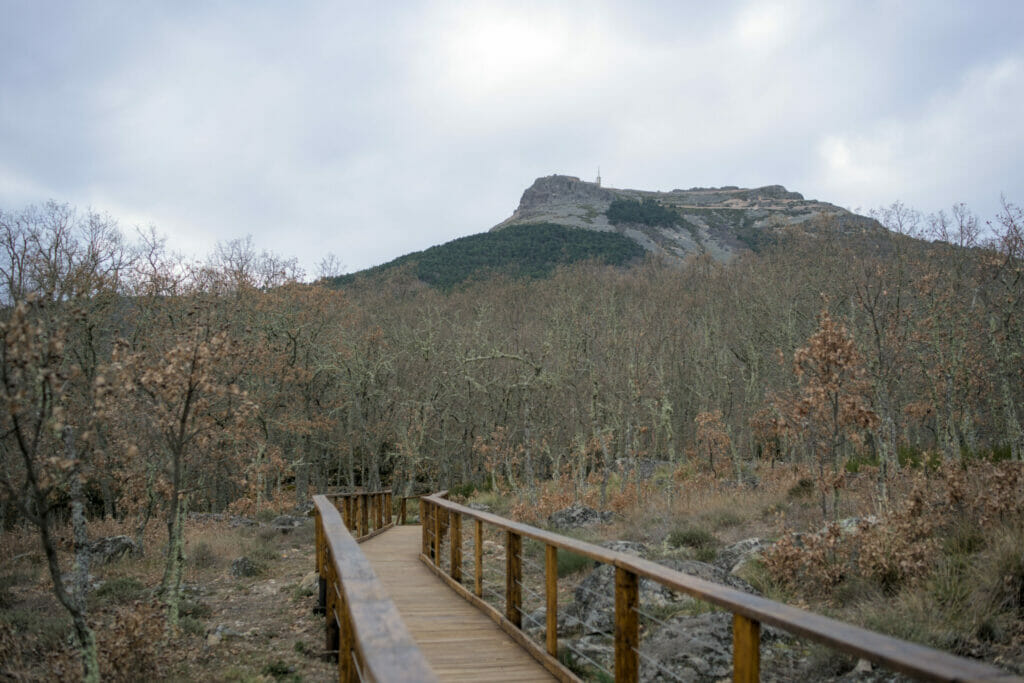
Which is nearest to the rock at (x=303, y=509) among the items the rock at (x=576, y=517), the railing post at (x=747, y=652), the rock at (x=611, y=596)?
the rock at (x=576, y=517)

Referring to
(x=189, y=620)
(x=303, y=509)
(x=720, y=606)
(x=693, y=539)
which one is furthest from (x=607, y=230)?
(x=720, y=606)

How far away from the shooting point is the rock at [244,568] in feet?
47.9

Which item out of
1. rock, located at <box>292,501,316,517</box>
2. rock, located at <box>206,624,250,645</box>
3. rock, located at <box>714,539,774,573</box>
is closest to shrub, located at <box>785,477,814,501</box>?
rock, located at <box>714,539,774,573</box>

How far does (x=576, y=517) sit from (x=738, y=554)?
6.70 m

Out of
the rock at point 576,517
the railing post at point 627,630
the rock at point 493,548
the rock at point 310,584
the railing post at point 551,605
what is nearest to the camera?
the railing post at point 627,630

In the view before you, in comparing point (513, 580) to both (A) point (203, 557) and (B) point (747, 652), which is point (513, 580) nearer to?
(B) point (747, 652)

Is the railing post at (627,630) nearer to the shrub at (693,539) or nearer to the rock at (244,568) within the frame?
the shrub at (693,539)

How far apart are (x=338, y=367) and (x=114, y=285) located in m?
11.7

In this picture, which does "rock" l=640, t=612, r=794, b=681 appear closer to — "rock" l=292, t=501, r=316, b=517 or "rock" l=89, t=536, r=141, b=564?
"rock" l=89, t=536, r=141, b=564

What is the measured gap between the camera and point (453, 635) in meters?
5.72

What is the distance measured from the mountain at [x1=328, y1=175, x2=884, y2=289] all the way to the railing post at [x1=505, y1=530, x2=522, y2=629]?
61.9ft

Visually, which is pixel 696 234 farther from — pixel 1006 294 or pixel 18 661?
pixel 18 661

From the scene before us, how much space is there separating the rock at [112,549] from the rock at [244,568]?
3.59 m

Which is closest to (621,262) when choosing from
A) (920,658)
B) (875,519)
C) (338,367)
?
(338,367)
